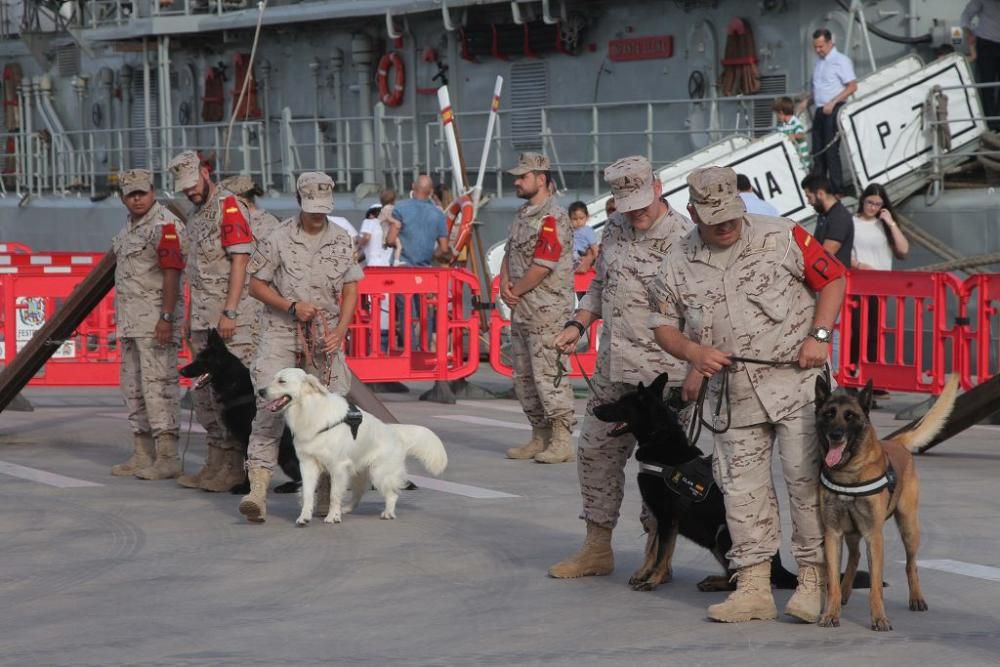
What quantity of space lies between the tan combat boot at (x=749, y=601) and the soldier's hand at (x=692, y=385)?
76 cm

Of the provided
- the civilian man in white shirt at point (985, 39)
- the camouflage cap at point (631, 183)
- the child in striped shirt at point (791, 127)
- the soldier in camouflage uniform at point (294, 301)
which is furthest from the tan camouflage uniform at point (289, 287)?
the civilian man in white shirt at point (985, 39)

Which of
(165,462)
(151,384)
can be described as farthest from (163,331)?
(165,462)

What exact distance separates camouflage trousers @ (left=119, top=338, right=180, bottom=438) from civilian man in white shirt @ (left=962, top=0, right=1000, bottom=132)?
35.3ft

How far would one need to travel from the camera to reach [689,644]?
21.9 feet

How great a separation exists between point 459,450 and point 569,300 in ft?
5.12

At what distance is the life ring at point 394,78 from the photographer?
28203mm

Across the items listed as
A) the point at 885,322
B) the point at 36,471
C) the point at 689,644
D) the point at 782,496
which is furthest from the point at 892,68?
the point at 689,644

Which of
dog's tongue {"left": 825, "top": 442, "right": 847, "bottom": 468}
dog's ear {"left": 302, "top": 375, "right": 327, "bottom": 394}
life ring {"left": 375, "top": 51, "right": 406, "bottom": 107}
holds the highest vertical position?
life ring {"left": 375, "top": 51, "right": 406, "bottom": 107}

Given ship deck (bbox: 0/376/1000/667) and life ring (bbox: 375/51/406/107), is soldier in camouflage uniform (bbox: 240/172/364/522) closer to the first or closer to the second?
ship deck (bbox: 0/376/1000/667)

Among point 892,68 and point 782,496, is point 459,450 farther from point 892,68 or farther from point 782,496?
point 892,68

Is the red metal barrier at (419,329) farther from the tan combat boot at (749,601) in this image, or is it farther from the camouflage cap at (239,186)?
the tan combat boot at (749,601)

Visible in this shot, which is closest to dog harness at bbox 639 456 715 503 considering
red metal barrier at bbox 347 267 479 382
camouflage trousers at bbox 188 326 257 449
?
camouflage trousers at bbox 188 326 257 449

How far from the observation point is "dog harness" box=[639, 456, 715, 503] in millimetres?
7230

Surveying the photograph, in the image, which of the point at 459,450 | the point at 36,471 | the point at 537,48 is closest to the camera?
the point at 36,471
